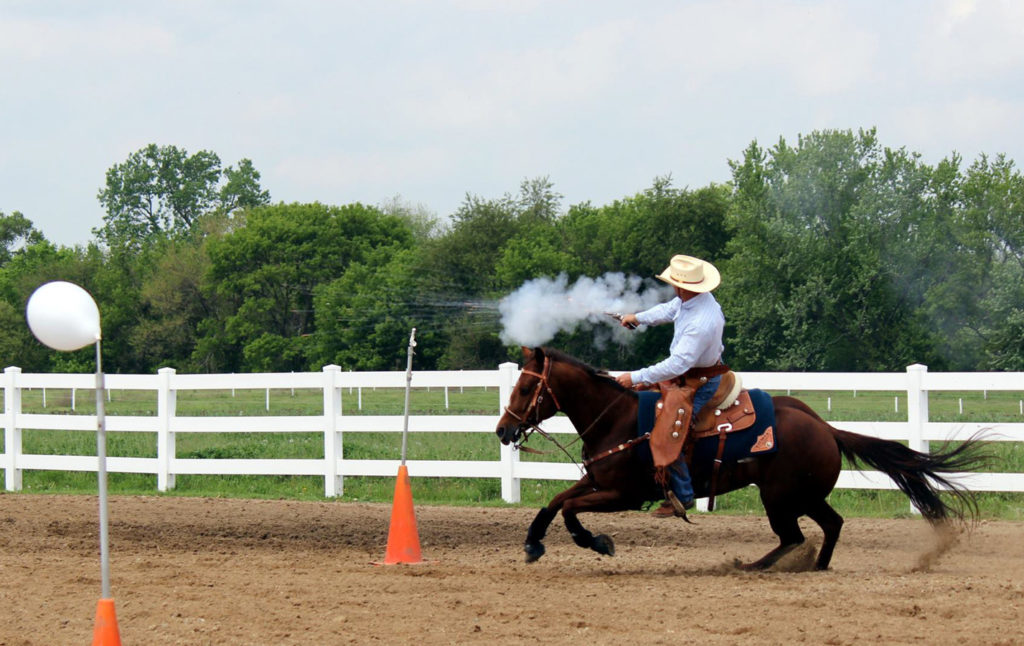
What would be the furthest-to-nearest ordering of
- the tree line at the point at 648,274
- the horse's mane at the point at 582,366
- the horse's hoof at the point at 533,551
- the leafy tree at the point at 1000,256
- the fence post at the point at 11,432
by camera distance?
the leafy tree at the point at 1000,256
the tree line at the point at 648,274
the fence post at the point at 11,432
the horse's mane at the point at 582,366
the horse's hoof at the point at 533,551

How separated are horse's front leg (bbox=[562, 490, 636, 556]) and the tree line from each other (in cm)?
2040

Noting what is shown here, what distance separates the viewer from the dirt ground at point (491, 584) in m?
6.34

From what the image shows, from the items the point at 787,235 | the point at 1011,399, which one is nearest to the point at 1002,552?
the point at 1011,399

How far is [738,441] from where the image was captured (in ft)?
27.9

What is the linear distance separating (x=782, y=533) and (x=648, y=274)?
29.1 metres

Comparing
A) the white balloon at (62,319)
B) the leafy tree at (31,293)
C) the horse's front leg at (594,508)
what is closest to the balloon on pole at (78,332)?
the white balloon at (62,319)

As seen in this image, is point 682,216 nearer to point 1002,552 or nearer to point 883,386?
point 883,386

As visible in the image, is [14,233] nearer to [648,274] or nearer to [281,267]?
[281,267]

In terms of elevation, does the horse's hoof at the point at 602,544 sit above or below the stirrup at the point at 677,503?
below

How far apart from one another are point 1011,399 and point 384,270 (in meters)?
27.6

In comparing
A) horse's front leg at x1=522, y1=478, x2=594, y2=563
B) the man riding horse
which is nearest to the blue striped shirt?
the man riding horse

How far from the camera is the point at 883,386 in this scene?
1238 centimetres

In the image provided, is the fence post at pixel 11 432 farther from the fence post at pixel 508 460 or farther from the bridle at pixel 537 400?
the bridle at pixel 537 400

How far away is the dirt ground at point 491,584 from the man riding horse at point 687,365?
0.72 metres
